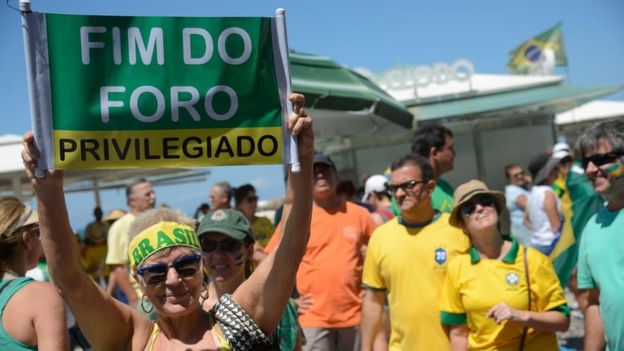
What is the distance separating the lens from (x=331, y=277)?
551cm

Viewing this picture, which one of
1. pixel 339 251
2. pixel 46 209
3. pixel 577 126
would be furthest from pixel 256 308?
pixel 577 126

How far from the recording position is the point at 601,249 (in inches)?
139

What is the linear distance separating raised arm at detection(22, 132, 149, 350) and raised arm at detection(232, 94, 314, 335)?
46 cm

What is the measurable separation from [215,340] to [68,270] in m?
A: 0.55

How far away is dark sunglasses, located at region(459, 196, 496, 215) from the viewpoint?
14.2 feet

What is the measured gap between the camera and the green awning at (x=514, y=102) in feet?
53.8

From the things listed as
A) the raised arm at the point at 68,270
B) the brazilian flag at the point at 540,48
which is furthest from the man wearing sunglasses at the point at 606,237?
the brazilian flag at the point at 540,48

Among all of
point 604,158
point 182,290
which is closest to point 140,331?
point 182,290

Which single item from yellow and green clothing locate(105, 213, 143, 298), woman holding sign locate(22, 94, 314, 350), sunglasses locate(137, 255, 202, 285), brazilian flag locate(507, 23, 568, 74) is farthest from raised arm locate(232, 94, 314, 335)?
brazilian flag locate(507, 23, 568, 74)

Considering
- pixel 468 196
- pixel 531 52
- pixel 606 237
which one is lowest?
pixel 606 237

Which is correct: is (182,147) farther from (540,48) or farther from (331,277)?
(540,48)

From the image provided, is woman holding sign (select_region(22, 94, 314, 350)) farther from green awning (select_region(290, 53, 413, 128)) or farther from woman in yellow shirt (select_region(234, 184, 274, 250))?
woman in yellow shirt (select_region(234, 184, 274, 250))

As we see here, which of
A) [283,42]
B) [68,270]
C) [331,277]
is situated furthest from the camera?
[331,277]

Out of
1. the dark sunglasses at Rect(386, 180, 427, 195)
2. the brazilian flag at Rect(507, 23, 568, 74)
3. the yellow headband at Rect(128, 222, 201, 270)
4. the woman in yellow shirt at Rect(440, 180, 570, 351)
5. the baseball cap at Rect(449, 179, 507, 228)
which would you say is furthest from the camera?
the brazilian flag at Rect(507, 23, 568, 74)
